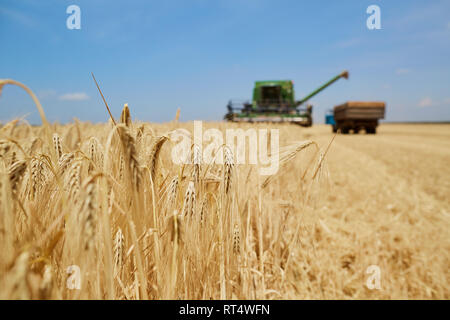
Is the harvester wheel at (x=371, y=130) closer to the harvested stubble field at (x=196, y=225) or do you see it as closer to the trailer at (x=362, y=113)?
the trailer at (x=362, y=113)

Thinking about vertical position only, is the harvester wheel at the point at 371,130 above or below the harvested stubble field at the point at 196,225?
above

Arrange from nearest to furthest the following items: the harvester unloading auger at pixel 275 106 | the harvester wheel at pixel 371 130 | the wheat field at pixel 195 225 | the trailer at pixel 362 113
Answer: the wheat field at pixel 195 225
the harvester unloading auger at pixel 275 106
the trailer at pixel 362 113
the harvester wheel at pixel 371 130

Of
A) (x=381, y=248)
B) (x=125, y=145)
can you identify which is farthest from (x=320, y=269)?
(x=125, y=145)

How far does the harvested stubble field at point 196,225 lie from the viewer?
0.50 m

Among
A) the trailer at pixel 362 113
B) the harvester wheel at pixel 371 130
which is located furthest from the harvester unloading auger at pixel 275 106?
the harvester wheel at pixel 371 130

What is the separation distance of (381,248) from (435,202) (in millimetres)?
1620

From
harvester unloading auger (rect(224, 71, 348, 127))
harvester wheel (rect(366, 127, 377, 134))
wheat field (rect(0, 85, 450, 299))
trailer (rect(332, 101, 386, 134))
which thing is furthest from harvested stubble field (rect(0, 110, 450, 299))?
harvester wheel (rect(366, 127, 377, 134))

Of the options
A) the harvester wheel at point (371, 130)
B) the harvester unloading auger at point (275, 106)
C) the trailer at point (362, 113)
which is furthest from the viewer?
the harvester wheel at point (371, 130)

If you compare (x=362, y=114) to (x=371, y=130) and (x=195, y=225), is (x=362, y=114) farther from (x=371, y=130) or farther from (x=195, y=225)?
(x=195, y=225)

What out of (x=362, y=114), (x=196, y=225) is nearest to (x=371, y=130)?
(x=362, y=114)

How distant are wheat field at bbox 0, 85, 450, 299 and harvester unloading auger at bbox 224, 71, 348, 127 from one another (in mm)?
7065

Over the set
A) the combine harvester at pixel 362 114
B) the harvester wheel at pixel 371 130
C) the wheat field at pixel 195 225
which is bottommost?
the wheat field at pixel 195 225

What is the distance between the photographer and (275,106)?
1243 cm

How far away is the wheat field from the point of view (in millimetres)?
495
